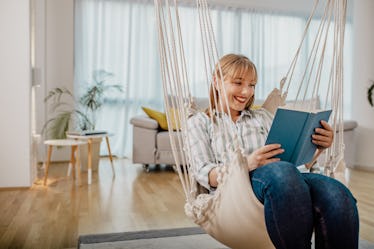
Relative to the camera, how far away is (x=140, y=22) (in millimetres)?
A: 4695

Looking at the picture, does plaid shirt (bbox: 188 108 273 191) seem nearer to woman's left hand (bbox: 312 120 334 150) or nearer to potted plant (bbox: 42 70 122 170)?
woman's left hand (bbox: 312 120 334 150)

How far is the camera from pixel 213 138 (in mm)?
1273

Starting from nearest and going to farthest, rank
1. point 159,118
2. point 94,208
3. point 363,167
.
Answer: point 94,208 → point 159,118 → point 363,167

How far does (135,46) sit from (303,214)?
405 centimetres

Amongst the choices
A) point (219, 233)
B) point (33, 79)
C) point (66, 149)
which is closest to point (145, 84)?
point (66, 149)

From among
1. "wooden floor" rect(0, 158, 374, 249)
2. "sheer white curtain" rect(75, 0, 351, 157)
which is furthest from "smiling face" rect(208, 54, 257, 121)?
"sheer white curtain" rect(75, 0, 351, 157)

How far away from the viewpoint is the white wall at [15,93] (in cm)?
284

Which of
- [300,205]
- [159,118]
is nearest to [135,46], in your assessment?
[159,118]

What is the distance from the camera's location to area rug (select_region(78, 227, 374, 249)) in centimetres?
171

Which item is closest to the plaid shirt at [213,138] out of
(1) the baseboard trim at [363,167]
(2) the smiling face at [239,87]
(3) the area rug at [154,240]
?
(2) the smiling face at [239,87]

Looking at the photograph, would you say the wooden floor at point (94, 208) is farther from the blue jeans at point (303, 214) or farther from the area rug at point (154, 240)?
the blue jeans at point (303, 214)

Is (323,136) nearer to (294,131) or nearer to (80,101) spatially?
(294,131)

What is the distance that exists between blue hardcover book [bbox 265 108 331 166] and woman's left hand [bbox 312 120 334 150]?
2 centimetres

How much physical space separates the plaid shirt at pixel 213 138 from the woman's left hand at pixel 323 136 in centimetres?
19
